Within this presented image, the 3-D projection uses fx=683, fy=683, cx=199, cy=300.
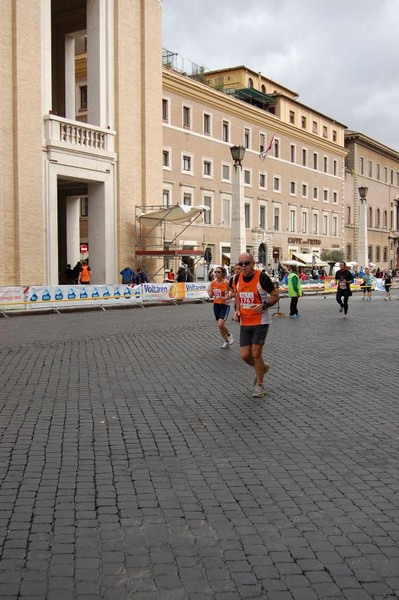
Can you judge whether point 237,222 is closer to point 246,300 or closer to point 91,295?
point 91,295

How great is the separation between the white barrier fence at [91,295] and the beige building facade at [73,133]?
289 cm

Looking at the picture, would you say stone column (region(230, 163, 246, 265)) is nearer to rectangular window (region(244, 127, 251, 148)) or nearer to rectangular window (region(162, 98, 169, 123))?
rectangular window (region(162, 98, 169, 123))

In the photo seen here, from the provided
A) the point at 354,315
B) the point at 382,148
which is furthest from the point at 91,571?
the point at 382,148

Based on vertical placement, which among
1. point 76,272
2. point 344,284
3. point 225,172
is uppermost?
point 225,172

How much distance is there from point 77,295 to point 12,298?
287 centimetres

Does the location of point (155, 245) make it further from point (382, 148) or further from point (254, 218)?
point (382, 148)

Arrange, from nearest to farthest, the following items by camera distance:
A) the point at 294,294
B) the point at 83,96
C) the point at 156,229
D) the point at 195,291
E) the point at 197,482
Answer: the point at 197,482 < the point at 294,294 < the point at 195,291 < the point at 156,229 < the point at 83,96

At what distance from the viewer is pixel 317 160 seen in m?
68.4

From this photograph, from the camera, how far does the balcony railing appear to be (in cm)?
2780

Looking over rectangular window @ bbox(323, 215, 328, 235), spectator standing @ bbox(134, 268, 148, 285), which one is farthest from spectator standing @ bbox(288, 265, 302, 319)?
rectangular window @ bbox(323, 215, 328, 235)

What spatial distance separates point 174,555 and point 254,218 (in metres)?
53.6

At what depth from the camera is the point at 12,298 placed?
22.9 meters

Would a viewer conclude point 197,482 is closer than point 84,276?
Yes

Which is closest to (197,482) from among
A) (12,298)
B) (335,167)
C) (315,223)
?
(12,298)
